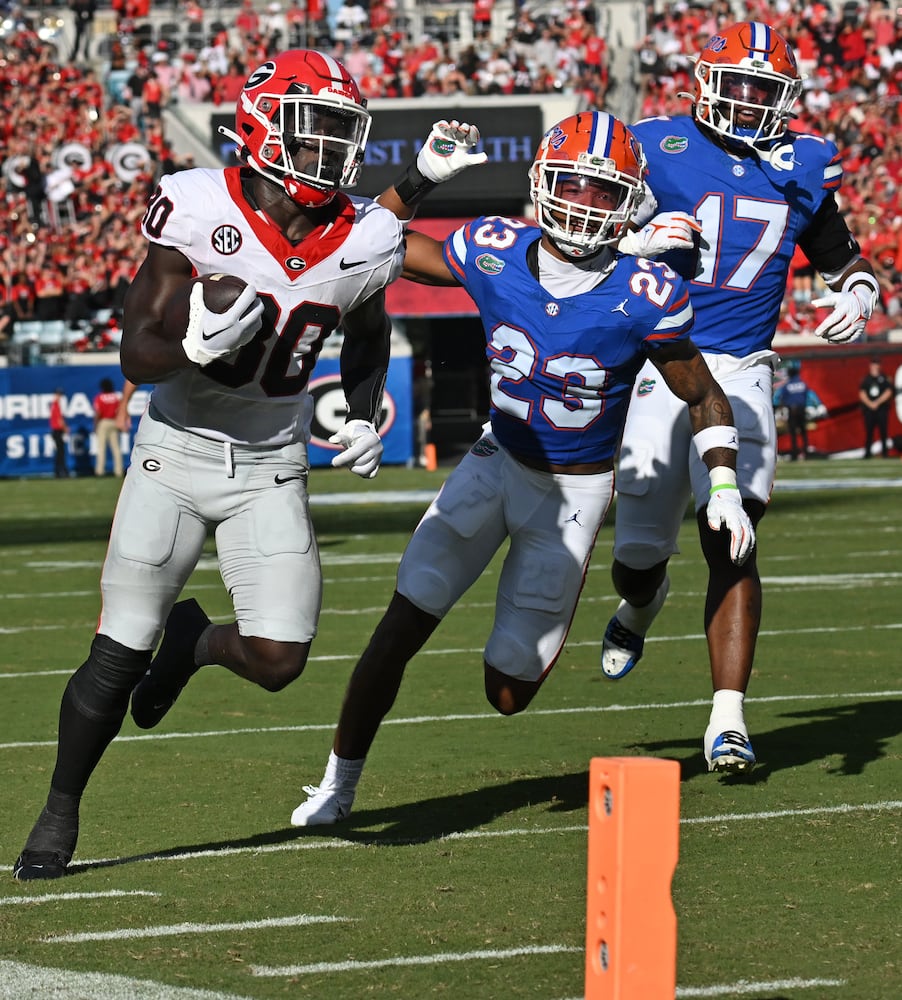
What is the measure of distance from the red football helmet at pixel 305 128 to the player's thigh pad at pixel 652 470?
1.68 m

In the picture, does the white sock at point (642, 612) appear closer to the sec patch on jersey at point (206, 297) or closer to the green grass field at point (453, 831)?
the green grass field at point (453, 831)

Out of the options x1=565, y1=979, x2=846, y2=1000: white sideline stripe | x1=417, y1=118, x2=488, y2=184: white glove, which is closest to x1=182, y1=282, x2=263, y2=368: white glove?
x1=417, y1=118, x2=488, y2=184: white glove

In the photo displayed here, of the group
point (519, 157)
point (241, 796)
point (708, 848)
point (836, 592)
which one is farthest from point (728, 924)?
point (519, 157)

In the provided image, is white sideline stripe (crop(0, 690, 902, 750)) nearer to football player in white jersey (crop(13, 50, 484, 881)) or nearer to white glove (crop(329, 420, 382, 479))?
football player in white jersey (crop(13, 50, 484, 881))

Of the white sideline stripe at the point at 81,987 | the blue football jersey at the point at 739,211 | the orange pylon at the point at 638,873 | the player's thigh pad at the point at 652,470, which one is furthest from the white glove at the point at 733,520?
the orange pylon at the point at 638,873

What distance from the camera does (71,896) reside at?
406cm

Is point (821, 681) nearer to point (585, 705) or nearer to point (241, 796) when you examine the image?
point (585, 705)

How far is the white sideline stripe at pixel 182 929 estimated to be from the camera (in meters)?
3.69

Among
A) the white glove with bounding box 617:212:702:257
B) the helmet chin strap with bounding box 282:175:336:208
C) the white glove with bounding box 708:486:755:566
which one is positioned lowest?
the white glove with bounding box 708:486:755:566

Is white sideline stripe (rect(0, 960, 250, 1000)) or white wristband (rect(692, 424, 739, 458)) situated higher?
white wristband (rect(692, 424, 739, 458))

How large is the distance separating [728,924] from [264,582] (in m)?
1.42

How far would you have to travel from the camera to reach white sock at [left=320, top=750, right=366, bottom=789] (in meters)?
4.90

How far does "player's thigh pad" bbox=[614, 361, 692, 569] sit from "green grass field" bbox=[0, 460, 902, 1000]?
0.70 m

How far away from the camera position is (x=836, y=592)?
9883mm
